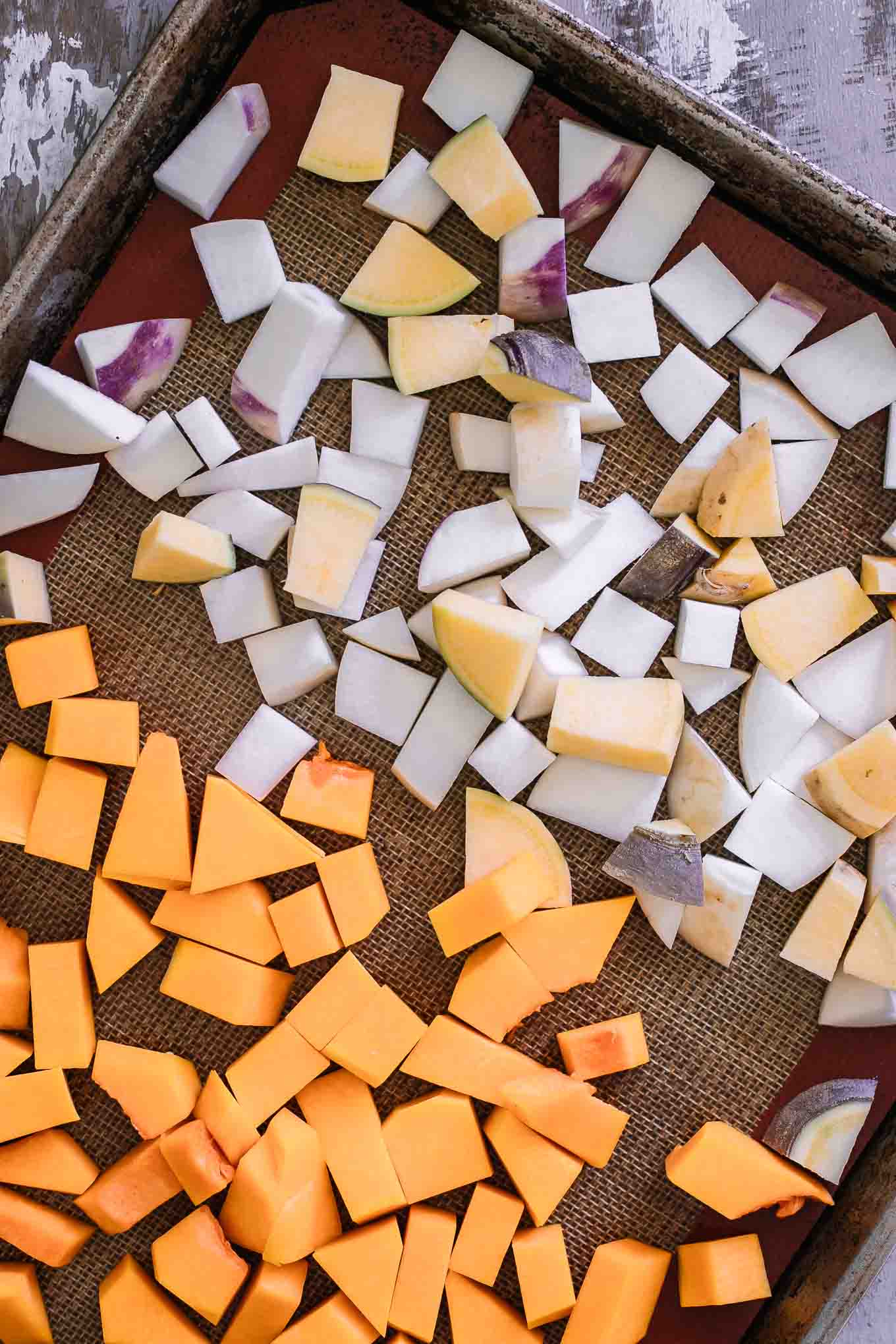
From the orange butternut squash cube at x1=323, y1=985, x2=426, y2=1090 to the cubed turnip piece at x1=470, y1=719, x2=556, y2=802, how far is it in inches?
9.1

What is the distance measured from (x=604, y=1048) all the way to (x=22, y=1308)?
619mm

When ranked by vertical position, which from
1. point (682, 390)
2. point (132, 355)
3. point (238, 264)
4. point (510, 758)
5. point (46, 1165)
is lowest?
point (46, 1165)

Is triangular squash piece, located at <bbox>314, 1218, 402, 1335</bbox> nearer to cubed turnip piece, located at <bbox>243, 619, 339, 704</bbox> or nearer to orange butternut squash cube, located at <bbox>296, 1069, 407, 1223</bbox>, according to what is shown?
orange butternut squash cube, located at <bbox>296, 1069, 407, 1223</bbox>

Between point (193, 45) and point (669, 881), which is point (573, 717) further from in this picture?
point (193, 45)

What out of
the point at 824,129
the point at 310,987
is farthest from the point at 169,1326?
the point at 824,129

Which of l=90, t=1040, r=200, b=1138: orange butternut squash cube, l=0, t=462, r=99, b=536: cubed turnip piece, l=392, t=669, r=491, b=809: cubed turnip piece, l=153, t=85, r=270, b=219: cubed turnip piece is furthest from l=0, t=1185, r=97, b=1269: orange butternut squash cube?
l=153, t=85, r=270, b=219: cubed turnip piece

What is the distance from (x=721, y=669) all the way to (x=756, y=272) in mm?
389

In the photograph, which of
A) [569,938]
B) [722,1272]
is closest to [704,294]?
[569,938]

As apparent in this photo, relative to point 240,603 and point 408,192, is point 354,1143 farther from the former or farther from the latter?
point 408,192

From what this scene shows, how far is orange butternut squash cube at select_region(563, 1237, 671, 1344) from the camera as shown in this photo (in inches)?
37.5

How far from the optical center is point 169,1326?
0.95 m

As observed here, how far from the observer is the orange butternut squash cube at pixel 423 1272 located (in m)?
0.96

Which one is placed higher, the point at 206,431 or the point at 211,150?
the point at 211,150

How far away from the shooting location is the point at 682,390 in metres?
0.96
